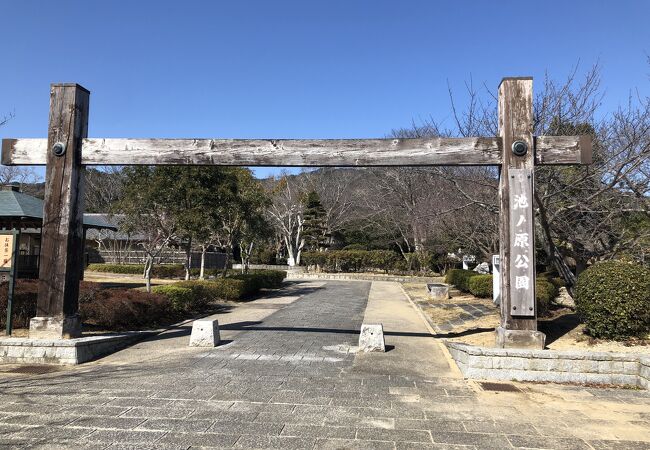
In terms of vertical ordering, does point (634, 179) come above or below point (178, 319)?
above

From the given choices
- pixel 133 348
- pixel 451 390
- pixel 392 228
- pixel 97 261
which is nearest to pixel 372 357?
pixel 451 390

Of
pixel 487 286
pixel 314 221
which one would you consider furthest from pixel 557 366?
pixel 314 221

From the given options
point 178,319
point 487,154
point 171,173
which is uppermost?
point 171,173

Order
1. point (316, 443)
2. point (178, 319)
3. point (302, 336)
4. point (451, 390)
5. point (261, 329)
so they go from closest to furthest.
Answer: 1. point (316, 443)
2. point (451, 390)
3. point (302, 336)
4. point (261, 329)
5. point (178, 319)

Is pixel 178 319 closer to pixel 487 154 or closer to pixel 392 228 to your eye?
pixel 487 154

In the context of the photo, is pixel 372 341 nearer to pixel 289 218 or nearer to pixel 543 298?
pixel 543 298

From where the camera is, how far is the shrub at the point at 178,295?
40.4 feet

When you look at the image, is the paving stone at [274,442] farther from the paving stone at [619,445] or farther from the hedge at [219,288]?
the hedge at [219,288]

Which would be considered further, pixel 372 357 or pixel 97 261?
pixel 97 261

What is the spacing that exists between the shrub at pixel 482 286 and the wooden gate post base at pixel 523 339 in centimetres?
1026

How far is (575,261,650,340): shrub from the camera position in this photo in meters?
6.84

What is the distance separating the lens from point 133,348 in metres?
8.26

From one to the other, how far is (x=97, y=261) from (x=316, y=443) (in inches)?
1542

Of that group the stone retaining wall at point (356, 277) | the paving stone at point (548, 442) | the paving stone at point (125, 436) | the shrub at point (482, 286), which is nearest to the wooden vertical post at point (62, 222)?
the paving stone at point (125, 436)
